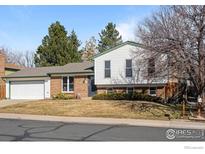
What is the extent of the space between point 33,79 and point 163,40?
2216 centimetres

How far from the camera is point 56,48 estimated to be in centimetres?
5444

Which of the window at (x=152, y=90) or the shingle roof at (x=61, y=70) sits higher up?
the shingle roof at (x=61, y=70)

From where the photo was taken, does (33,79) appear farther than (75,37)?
No

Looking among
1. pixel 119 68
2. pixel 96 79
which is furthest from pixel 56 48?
pixel 119 68

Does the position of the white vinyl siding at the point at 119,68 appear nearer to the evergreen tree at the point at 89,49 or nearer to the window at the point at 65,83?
the window at the point at 65,83

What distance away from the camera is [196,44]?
21.2 metres

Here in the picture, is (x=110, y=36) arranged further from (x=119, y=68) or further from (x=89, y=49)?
(x=119, y=68)

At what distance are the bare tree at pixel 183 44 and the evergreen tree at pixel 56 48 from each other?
32303 millimetres

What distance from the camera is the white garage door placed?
135 feet

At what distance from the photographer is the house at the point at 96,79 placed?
34412 mm

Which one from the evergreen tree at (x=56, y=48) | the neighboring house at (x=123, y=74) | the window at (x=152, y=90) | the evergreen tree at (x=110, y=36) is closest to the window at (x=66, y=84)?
the neighboring house at (x=123, y=74)
